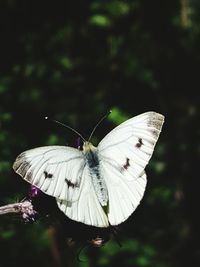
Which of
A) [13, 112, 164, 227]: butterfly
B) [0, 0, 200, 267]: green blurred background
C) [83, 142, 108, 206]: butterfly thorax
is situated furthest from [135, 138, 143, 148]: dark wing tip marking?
[0, 0, 200, 267]: green blurred background

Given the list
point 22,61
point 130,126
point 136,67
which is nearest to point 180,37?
point 136,67

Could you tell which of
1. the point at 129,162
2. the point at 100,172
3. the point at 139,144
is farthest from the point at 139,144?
the point at 100,172

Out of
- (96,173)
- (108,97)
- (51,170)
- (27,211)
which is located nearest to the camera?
(51,170)

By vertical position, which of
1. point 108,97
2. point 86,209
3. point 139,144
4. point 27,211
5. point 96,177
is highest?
point 139,144

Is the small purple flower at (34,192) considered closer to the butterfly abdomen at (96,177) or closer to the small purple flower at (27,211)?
the small purple flower at (27,211)

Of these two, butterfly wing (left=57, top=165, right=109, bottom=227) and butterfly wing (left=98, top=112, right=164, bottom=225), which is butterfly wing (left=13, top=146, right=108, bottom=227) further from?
butterfly wing (left=98, top=112, right=164, bottom=225)

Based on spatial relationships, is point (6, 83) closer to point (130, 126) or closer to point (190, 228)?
point (130, 126)

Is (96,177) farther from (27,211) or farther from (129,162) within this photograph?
(27,211)
